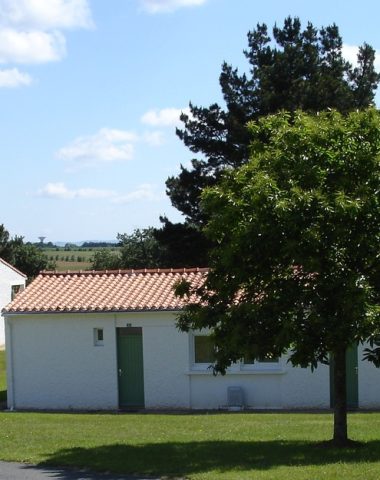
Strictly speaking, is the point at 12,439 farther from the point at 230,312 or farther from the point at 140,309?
the point at 140,309

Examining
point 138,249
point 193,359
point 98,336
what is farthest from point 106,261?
point 193,359

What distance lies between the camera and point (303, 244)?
11.3 metres

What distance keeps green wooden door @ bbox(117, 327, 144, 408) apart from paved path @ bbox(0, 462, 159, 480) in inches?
379

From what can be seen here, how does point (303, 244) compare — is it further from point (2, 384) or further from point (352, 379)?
point (2, 384)

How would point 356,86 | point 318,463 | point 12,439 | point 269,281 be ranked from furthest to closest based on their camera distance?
point 356,86 → point 12,439 → point 269,281 → point 318,463

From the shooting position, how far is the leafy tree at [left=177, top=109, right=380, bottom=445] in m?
11.1

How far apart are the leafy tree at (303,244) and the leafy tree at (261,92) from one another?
20.3 metres

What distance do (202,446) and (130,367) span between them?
8601 millimetres

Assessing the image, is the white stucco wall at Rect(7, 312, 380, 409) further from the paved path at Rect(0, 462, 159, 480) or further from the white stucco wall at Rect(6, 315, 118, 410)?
the paved path at Rect(0, 462, 159, 480)

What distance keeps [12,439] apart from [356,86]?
2549 cm

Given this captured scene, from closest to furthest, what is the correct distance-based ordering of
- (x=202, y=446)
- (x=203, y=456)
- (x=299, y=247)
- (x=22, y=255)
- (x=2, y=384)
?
(x=299, y=247) → (x=203, y=456) → (x=202, y=446) → (x=2, y=384) → (x=22, y=255)

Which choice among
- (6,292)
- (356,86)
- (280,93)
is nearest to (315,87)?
(280,93)

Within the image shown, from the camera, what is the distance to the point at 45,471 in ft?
37.8

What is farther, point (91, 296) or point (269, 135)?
point (91, 296)
